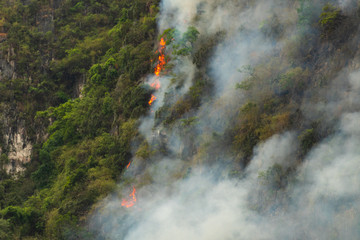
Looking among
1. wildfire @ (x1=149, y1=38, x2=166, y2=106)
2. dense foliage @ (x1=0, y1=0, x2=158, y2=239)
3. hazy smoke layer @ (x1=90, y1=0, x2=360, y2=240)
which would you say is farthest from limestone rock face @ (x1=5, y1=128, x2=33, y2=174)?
hazy smoke layer @ (x1=90, y1=0, x2=360, y2=240)

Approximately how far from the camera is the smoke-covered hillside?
28.6 meters

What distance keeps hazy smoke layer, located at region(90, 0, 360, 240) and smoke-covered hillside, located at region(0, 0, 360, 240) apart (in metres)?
0.06

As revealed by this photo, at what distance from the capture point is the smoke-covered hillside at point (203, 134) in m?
28.6

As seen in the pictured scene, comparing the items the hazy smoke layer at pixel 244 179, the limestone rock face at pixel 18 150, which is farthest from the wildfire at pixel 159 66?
the limestone rock face at pixel 18 150

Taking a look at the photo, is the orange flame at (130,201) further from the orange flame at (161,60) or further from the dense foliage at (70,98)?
the orange flame at (161,60)

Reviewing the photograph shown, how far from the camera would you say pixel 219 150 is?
3269 centimetres

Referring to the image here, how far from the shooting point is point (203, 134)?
3391 cm

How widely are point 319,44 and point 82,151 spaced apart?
15.6 m

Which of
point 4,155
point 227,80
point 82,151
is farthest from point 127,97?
point 4,155

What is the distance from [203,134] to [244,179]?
3.84 meters

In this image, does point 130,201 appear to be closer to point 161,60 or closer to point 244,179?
point 244,179

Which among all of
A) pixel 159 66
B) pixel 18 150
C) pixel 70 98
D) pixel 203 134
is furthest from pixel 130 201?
pixel 70 98

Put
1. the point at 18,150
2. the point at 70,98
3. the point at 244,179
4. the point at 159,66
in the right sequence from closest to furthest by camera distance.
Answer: the point at 244,179, the point at 159,66, the point at 18,150, the point at 70,98

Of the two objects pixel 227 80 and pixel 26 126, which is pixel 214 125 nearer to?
pixel 227 80
